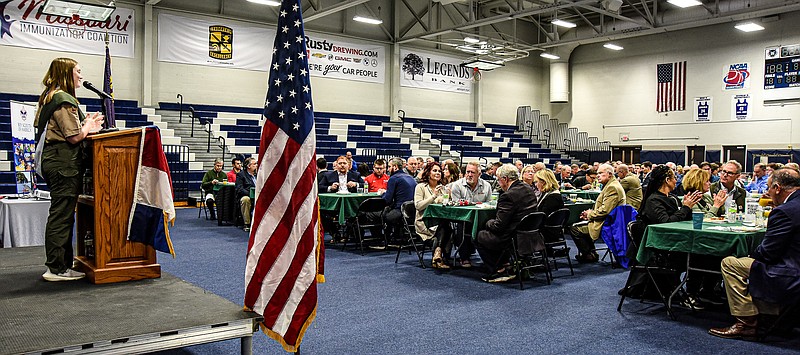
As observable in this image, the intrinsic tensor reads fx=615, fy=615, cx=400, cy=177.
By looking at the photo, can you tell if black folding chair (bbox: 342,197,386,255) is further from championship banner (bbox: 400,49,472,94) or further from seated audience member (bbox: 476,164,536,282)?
championship banner (bbox: 400,49,472,94)

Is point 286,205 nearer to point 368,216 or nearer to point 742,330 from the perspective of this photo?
point 742,330

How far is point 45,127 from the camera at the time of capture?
387cm

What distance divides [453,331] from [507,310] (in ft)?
2.79

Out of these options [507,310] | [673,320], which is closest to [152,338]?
[507,310]

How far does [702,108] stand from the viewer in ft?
65.7

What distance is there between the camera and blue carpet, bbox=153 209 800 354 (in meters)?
4.18

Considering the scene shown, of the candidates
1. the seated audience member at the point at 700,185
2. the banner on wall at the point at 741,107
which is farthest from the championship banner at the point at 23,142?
the banner on wall at the point at 741,107

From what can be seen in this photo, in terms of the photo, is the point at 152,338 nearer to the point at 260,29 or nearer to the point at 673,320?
the point at 673,320

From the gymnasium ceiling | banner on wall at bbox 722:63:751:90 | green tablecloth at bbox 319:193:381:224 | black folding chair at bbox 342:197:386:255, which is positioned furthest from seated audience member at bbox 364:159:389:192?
banner on wall at bbox 722:63:751:90

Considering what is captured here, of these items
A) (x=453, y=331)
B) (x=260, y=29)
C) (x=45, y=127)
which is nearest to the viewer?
(x=45, y=127)

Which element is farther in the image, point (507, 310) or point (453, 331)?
point (507, 310)

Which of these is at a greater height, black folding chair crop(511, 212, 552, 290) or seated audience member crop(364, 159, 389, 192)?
seated audience member crop(364, 159, 389, 192)

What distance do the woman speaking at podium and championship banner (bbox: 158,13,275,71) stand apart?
13584 millimetres

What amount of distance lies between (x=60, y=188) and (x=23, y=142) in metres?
3.53
